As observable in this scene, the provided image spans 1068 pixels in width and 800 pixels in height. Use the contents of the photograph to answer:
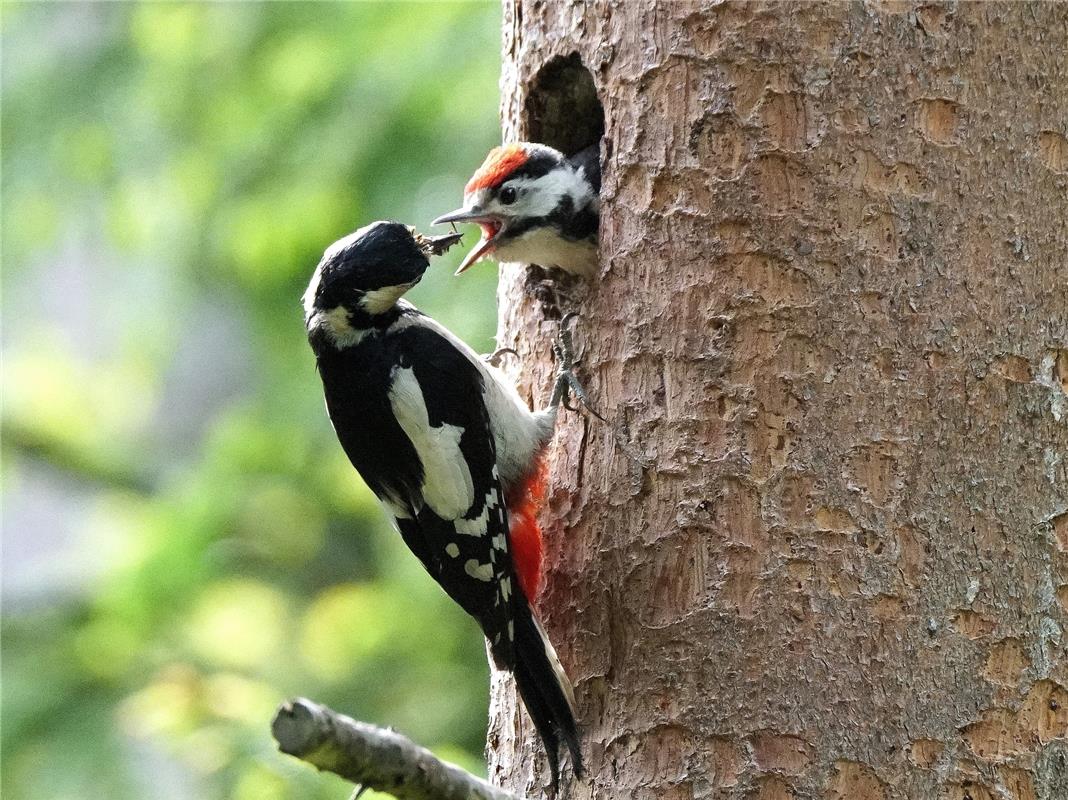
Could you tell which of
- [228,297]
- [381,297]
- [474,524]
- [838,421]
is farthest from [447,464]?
[228,297]

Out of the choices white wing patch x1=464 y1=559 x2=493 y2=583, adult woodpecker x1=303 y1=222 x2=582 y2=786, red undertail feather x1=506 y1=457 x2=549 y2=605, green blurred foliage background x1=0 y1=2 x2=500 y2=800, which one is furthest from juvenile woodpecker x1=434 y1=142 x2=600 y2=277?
green blurred foliage background x1=0 y1=2 x2=500 y2=800

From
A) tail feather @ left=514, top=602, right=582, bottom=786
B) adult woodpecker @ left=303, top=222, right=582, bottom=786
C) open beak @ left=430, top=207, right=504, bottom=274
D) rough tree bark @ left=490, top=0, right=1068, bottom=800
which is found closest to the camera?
rough tree bark @ left=490, top=0, right=1068, bottom=800

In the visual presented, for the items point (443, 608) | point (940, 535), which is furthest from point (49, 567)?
point (940, 535)

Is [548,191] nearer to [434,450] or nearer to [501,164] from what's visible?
[501,164]

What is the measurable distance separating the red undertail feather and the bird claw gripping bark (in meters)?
0.19

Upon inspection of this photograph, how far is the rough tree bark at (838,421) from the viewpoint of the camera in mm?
2486

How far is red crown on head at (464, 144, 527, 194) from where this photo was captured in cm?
326

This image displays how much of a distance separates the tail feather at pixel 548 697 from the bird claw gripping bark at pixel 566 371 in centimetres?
53

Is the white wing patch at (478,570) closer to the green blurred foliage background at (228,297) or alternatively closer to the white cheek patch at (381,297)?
the white cheek patch at (381,297)

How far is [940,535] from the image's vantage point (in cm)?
252

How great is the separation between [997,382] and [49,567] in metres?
4.28

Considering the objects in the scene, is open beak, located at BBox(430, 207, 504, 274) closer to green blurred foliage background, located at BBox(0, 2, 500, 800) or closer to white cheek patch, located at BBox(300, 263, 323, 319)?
white cheek patch, located at BBox(300, 263, 323, 319)

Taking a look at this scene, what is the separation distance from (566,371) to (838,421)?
0.67 metres

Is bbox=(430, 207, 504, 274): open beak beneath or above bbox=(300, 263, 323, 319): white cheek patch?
above
